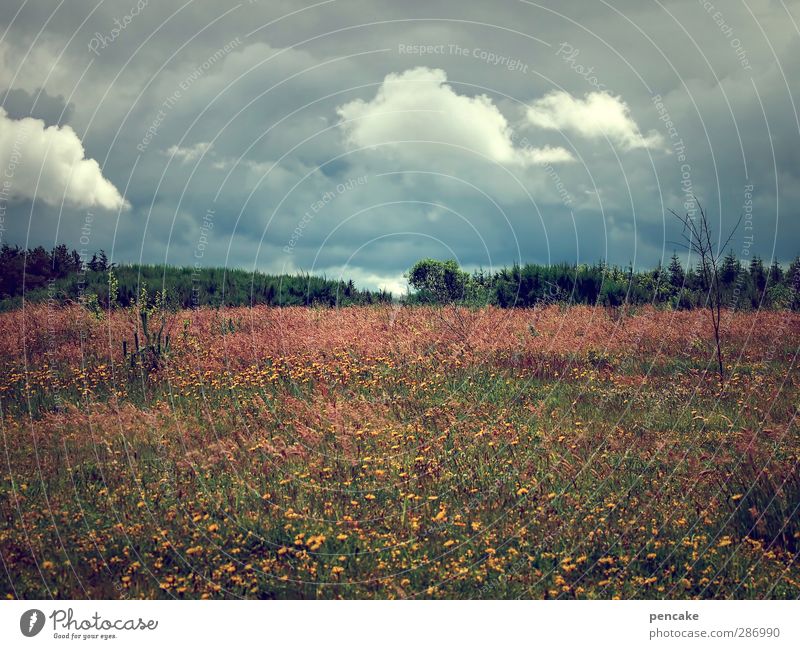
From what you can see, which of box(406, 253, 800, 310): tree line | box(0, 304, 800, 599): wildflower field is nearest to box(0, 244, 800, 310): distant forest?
box(406, 253, 800, 310): tree line

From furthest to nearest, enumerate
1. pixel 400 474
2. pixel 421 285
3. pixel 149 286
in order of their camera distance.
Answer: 1. pixel 149 286
2. pixel 421 285
3. pixel 400 474

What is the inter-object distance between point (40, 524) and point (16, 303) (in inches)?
715

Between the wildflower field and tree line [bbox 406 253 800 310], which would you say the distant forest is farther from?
the wildflower field

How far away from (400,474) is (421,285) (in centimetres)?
A: 1815

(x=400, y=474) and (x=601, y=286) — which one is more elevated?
(x=601, y=286)

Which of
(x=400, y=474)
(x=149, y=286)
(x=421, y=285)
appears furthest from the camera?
(x=149, y=286)

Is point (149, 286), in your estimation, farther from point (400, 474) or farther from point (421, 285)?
point (400, 474)

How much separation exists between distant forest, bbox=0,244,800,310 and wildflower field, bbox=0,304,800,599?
6.74 meters

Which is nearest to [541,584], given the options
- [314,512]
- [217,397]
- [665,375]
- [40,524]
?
[314,512]

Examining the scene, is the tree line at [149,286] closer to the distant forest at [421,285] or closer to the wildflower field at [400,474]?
the distant forest at [421,285]

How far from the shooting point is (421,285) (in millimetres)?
24984

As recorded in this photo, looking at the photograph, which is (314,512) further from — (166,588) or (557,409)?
(557,409)

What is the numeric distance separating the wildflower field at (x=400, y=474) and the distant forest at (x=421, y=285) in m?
6.74

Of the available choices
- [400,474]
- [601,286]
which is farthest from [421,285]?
[400,474]
